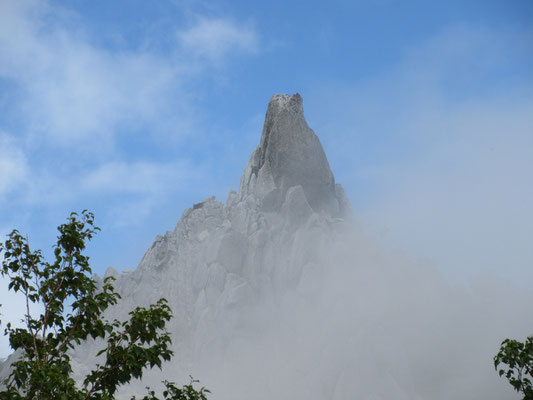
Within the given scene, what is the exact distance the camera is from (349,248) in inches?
6230

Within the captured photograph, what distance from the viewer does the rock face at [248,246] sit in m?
140

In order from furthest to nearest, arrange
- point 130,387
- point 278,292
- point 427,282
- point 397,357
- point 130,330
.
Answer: point 427,282 → point 278,292 → point 130,387 → point 397,357 → point 130,330

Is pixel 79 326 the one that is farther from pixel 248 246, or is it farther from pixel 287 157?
pixel 287 157

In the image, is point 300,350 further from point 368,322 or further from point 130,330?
point 130,330

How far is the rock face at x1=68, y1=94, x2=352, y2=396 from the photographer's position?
Result: 459ft

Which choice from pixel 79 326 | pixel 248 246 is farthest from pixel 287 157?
pixel 79 326

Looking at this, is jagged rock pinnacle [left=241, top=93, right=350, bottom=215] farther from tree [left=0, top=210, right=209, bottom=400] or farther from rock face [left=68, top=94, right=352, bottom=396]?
tree [left=0, top=210, right=209, bottom=400]

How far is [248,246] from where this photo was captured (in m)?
149

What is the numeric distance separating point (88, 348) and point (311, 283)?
202 ft

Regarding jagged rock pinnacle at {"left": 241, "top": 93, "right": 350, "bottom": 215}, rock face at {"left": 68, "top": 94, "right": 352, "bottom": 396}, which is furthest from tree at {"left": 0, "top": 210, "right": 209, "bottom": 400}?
jagged rock pinnacle at {"left": 241, "top": 93, "right": 350, "bottom": 215}

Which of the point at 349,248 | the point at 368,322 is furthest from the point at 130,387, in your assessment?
the point at 349,248

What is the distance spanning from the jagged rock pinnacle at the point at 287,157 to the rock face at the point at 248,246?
0.28 metres

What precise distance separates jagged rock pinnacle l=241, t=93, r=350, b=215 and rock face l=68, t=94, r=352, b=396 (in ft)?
0.91

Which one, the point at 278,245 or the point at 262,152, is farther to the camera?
the point at 262,152
